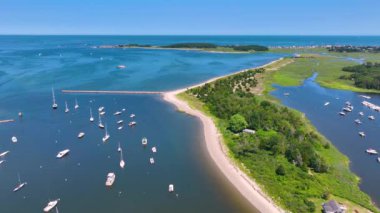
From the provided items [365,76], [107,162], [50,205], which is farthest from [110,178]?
[365,76]

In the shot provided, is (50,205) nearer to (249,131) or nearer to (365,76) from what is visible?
(249,131)

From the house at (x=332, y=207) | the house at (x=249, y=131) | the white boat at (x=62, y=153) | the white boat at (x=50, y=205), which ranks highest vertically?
the house at (x=249, y=131)

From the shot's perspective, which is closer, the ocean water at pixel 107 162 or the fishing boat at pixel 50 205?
the fishing boat at pixel 50 205

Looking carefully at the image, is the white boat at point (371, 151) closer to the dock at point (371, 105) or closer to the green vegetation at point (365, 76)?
the dock at point (371, 105)

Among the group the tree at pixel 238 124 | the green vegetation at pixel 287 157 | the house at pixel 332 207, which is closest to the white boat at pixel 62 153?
the green vegetation at pixel 287 157

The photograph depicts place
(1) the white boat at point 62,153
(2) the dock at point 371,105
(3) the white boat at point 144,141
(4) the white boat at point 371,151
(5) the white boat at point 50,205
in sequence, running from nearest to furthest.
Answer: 1. (5) the white boat at point 50,205
2. (1) the white boat at point 62,153
3. (4) the white boat at point 371,151
4. (3) the white boat at point 144,141
5. (2) the dock at point 371,105

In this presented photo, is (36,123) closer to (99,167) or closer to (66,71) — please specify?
(99,167)

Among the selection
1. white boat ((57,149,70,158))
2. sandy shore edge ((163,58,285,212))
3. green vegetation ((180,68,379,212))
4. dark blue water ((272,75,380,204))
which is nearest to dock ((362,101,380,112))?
dark blue water ((272,75,380,204))

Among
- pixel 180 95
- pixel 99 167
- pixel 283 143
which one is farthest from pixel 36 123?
pixel 283 143
